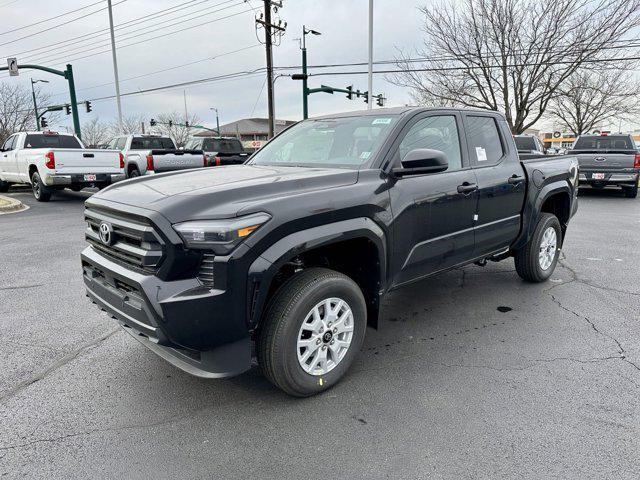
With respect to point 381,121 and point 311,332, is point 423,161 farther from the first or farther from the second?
point 311,332

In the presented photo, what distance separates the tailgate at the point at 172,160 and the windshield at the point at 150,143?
6.40 feet

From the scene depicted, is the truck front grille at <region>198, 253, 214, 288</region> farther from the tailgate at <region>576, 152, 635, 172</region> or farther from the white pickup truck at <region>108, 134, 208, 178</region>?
the tailgate at <region>576, 152, 635, 172</region>

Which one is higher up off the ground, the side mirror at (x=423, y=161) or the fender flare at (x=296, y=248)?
the side mirror at (x=423, y=161)

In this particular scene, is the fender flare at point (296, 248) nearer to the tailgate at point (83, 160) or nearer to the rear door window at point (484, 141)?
the rear door window at point (484, 141)

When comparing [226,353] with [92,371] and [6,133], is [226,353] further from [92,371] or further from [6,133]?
[6,133]

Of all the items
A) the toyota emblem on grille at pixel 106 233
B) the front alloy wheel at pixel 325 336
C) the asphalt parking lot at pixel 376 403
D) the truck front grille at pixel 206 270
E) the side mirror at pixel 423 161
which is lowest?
the asphalt parking lot at pixel 376 403

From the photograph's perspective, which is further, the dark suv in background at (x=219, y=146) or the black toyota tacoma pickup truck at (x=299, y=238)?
the dark suv in background at (x=219, y=146)

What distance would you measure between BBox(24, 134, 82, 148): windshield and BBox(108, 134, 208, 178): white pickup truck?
150 cm

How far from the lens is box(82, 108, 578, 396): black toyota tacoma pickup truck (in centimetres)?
250

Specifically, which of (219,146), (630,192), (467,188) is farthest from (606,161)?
(219,146)

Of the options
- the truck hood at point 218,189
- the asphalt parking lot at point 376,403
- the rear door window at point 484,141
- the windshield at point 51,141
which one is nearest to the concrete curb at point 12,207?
the windshield at point 51,141

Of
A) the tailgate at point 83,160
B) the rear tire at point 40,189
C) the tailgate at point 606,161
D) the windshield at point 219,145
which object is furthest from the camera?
the windshield at point 219,145

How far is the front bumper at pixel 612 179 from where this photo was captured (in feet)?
43.4

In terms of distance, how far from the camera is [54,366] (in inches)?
137
